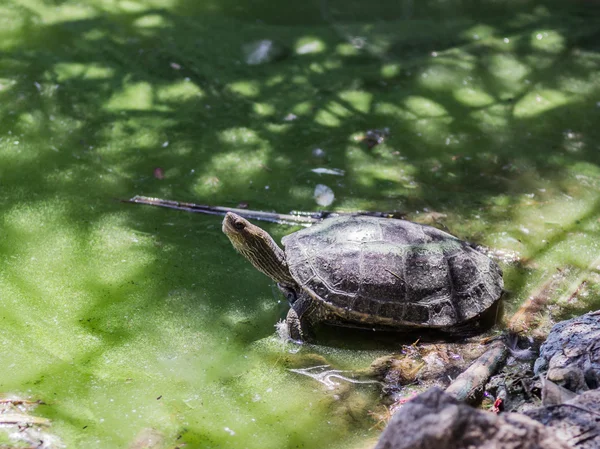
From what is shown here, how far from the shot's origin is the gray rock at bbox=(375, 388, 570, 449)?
2.32 m

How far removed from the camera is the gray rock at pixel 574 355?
3.00 metres

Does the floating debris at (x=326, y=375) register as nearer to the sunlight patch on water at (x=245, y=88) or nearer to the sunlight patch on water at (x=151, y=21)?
the sunlight patch on water at (x=245, y=88)

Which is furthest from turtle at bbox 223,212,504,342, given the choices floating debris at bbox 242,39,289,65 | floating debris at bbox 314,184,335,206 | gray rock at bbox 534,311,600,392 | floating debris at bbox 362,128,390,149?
floating debris at bbox 242,39,289,65

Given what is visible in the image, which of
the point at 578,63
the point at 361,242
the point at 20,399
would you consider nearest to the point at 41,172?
the point at 20,399

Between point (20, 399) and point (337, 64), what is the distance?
454 cm

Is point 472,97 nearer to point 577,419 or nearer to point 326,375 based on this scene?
point 326,375

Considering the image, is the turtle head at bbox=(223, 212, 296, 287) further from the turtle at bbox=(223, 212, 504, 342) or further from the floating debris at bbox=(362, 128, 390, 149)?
the floating debris at bbox=(362, 128, 390, 149)

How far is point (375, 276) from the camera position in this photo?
3.76 metres

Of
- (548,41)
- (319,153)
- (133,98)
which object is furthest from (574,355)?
(548,41)

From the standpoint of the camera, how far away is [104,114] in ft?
18.5

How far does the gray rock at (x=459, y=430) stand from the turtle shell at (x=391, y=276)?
52.0 inches

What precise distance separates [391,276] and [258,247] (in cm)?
82

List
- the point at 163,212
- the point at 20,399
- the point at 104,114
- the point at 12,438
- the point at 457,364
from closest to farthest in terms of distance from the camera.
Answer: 1. the point at 12,438
2. the point at 20,399
3. the point at 457,364
4. the point at 163,212
5. the point at 104,114

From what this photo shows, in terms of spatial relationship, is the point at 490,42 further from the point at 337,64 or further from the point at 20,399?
the point at 20,399
